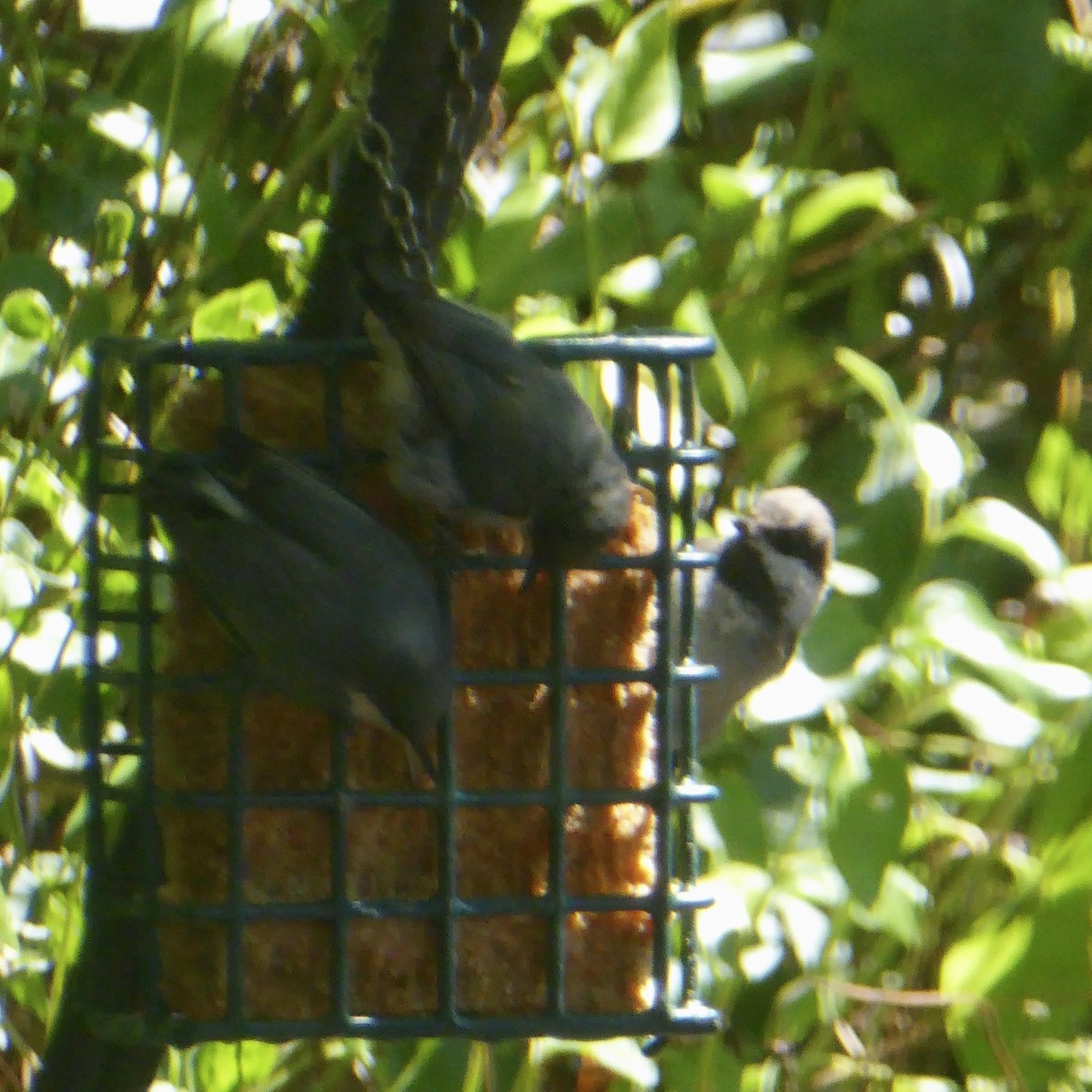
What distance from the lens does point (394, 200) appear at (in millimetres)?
1298

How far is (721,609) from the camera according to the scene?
2.11m

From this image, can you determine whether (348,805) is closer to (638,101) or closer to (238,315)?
(238,315)

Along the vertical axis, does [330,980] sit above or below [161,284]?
below

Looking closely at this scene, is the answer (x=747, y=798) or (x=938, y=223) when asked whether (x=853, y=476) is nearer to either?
(x=938, y=223)

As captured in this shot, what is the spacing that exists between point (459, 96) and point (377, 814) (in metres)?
0.53

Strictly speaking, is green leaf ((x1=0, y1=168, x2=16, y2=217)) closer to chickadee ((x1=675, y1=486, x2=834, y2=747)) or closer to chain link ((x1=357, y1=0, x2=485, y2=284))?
chain link ((x1=357, y1=0, x2=485, y2=284))

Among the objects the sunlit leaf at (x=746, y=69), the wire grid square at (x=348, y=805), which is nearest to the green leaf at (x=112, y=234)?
the wire grid square at (x=348, y=805)

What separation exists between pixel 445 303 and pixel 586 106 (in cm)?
64

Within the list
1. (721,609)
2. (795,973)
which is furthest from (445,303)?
(795,973)

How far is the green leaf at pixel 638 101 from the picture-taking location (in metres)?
1.77

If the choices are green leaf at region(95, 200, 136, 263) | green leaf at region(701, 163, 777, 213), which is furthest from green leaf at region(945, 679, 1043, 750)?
green leaf at region(95, 200, 136, 263)

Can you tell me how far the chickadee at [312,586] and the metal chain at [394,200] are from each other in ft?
0.60

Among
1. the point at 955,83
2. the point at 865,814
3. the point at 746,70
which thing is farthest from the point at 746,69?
the point at 955,83

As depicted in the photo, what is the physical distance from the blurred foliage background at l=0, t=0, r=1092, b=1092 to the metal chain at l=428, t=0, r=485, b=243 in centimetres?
30
